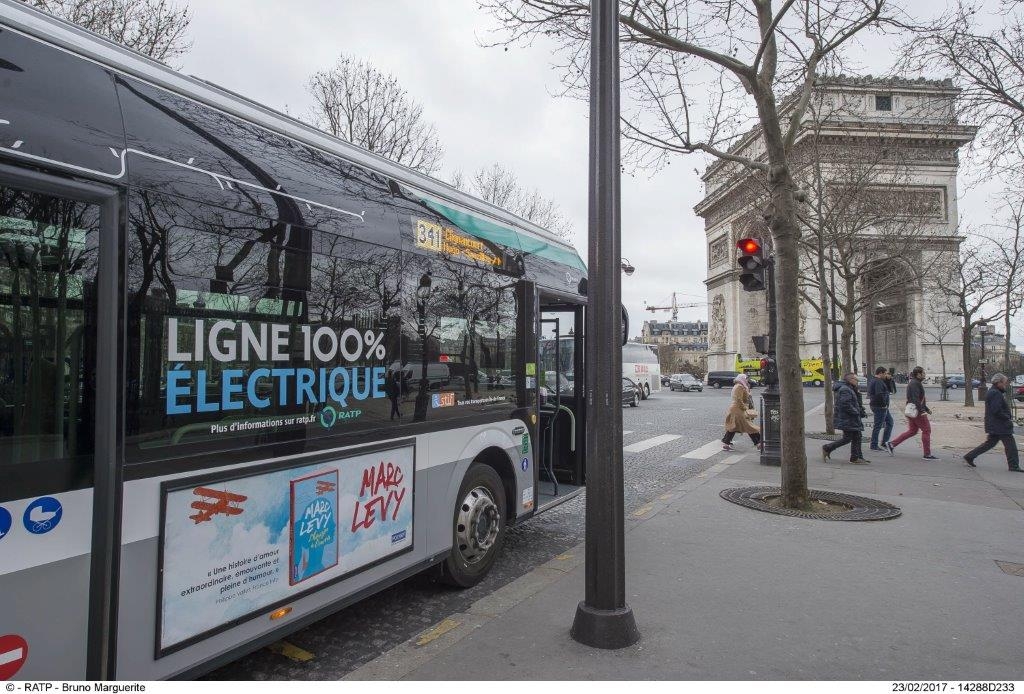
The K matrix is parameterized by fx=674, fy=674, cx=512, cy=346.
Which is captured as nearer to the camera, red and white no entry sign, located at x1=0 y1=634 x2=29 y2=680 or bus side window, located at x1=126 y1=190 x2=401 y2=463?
red and white no entry sign, located at x1=0 y1=634 x2=29 y2=680

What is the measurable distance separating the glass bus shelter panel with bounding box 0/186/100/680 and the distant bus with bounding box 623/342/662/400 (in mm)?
30869

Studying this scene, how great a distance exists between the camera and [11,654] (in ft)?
7.79

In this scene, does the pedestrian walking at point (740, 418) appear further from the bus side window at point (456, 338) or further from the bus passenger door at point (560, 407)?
the bus side window at point (456, 338)

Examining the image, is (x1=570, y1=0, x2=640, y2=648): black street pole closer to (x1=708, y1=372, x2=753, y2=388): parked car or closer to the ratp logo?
the ratp logo

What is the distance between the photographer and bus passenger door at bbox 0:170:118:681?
2.40 meters

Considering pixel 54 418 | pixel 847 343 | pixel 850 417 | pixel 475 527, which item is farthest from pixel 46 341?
pixel 847 343

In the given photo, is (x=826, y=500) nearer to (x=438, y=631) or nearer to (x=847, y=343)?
(x=438, y=631)

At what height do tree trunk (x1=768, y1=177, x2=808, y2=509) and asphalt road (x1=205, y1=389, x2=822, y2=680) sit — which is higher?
tree trunk (x1=768, y1=177, x2=808, y2=509)

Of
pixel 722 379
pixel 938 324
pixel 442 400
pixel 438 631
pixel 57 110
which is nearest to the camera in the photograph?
pixel 57 110

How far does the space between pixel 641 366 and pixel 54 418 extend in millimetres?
34133

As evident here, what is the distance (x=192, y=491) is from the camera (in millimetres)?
2959

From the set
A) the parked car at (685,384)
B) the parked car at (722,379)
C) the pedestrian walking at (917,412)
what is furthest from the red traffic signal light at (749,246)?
the parked car at (722,379)

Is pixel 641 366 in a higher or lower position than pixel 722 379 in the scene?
higher

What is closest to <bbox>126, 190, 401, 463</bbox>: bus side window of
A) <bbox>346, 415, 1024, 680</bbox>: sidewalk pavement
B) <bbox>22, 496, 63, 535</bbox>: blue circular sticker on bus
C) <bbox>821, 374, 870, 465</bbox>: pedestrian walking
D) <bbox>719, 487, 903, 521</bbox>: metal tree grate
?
<bbox>22, 496, 63, 535</bbox>: blue circular sticker on bus
